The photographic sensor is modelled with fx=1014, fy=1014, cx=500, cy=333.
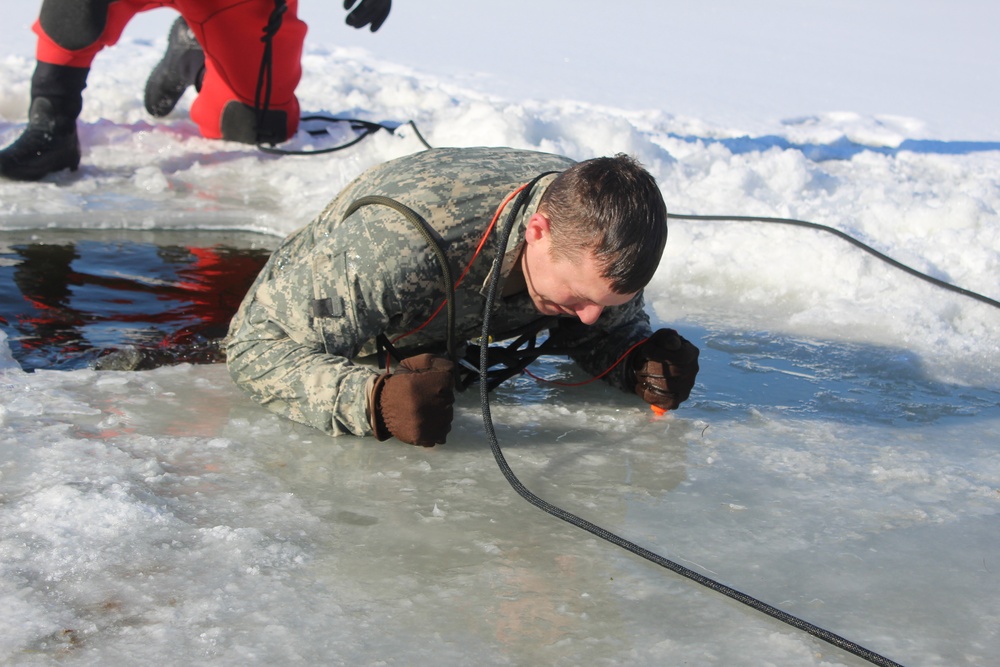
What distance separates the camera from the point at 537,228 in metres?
2.02

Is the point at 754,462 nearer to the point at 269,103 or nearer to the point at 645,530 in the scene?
the point at 645,530

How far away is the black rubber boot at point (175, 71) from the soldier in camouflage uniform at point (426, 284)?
2860 mm

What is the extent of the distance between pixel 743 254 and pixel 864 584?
204 centimetres

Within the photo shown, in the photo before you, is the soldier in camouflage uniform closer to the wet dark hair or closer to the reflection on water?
the wet dark hair

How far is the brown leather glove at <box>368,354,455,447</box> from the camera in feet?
6.63

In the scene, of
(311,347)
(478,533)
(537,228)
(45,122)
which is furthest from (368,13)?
(478,533)

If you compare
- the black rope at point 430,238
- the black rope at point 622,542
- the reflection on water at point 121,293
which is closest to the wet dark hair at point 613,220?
the black rope at point 622,542

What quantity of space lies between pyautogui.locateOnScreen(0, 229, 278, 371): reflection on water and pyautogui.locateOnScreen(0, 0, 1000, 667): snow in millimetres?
144

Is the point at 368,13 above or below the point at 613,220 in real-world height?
above

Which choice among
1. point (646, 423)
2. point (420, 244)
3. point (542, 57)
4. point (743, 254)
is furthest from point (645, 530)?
point (542, 57)

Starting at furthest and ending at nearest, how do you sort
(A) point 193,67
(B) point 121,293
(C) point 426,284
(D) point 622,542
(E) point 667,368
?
(A) point 193,67 → (B) point 121,293 → (E) point 667,368 → (C) point 426,284 → (D) point 622,542

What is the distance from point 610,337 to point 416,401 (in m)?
0.76

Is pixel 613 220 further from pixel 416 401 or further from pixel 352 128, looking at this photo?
pixel 352 128

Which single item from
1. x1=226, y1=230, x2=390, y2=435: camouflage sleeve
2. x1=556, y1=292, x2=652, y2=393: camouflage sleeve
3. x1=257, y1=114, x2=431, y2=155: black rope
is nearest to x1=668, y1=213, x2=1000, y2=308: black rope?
x1=556, y1=292, x2=652, y2=393: camouflage sleeve
